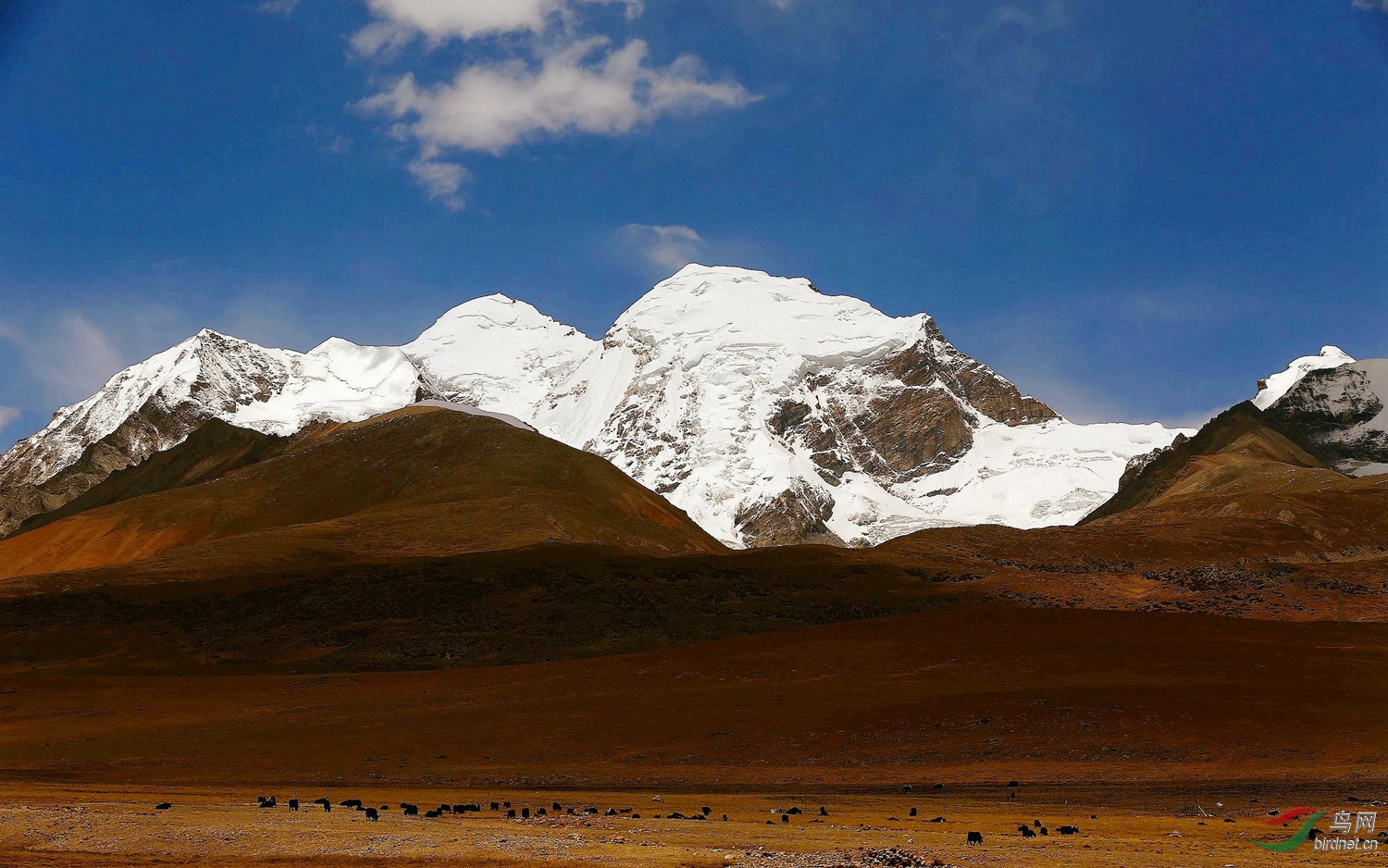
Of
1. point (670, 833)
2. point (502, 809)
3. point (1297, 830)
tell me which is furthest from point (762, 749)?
point (1297, 830)

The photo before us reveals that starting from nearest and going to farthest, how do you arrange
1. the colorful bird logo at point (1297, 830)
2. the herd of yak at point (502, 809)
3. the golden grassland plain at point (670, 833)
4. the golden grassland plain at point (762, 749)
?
the golden grassland plain at point (670, 833) < the colorful bird logo at point (1297, 830) < the golden grassland plain at point (762, 749) < the herd of yak at point (502, 809)

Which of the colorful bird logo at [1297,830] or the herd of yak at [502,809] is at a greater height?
the herd of yak at [502,809]

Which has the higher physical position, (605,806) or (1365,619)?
(1365,619)

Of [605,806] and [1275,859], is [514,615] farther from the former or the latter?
[1275,859]

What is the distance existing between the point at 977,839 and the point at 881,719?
104ft

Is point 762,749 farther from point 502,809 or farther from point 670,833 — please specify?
point 670,833

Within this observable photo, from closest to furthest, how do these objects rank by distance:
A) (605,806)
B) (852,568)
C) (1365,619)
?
(605,806) < (1365,619) < (852,568)

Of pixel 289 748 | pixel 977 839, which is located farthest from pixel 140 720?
pixel 977 839

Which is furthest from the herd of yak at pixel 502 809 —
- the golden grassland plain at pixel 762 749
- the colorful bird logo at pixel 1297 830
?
the colorful bird logo at pixel 1297 830

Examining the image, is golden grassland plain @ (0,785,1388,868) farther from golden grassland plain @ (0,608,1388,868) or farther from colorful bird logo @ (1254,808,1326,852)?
colorful bird logo @ (1254,808,1326,852)

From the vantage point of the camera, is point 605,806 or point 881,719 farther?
point 881,719

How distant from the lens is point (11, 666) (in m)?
101

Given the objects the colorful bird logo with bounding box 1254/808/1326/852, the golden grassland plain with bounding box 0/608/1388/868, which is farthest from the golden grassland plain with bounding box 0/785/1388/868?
the colorful bird logo with bounding box 1254/808/1326/852

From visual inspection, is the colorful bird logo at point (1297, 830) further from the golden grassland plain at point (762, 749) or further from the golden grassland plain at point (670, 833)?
the golden grassland plain at point (762, 749)
